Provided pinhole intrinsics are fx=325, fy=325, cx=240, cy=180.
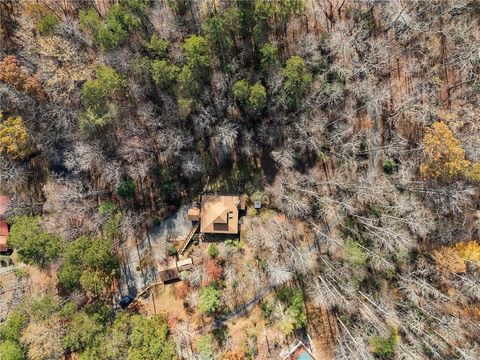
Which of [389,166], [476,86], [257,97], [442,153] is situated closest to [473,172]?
[442,153]

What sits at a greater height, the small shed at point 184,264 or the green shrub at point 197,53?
the green shrub at point 197,53

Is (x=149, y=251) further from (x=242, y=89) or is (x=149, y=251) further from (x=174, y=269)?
(x=242, y=89)

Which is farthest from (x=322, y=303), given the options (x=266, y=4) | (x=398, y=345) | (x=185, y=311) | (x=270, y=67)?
(x=266, y=4)

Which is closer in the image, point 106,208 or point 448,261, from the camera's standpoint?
point 448,261

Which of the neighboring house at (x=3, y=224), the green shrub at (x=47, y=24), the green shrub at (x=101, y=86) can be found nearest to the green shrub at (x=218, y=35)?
the green shrub at (x=101, y=86)

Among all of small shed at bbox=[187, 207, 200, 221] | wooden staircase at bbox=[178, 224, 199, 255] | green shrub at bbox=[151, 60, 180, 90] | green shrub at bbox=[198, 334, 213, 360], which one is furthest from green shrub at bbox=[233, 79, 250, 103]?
green shrub at bbox=[198, 334, 213, 360]

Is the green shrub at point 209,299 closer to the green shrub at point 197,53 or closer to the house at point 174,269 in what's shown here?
the house at point 174,269

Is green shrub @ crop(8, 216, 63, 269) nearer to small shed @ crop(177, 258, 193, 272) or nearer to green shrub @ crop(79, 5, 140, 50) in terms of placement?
small shed @ crop(177, 258, 193, 272)
